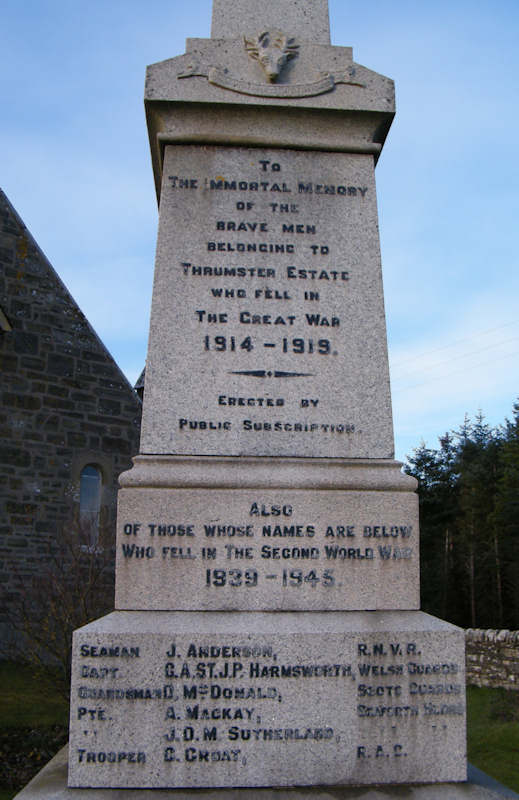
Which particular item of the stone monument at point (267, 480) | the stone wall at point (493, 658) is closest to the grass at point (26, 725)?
the stone monument at point (267, 480)

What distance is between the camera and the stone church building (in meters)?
13.4

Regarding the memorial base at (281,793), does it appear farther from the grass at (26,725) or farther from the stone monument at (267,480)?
the grass at (26,725)

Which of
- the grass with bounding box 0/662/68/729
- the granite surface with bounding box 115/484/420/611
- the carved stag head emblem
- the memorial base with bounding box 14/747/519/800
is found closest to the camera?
the memorial base with bounding box 14/747/519/800

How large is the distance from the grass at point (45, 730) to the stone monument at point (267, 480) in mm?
4894

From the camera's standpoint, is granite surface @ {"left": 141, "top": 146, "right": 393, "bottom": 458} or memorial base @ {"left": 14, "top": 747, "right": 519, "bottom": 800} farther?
granite surface @ {"left": 141, "top": 146, "right": 393, "bottom": 458}

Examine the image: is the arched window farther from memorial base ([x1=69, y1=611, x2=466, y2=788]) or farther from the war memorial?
memorial base ([x1=69, y1=611, x2=466, y2=788])

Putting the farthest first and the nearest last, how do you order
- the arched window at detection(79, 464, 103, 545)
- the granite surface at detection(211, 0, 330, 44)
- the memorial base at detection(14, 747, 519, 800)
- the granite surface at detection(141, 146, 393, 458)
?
the arched window at detection(79, 464, 103, 545) → the granite surface at detection(211, 0, 330, 44) → the granite surface at detection(141, 146, 393, 458) → the memorial base at detection(14, 747, 519, 800)

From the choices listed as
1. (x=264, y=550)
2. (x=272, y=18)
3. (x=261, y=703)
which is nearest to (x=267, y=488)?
(x=264, y=550)

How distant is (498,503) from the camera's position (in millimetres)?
30078

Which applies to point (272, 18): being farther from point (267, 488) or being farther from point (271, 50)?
point (267, 488)

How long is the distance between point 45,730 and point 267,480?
282 inches

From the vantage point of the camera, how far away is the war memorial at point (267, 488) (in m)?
3.04

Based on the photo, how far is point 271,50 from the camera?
162 inches

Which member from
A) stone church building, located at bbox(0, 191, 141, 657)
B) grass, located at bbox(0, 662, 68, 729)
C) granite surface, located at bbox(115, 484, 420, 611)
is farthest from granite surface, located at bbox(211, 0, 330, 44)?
stone church building, located at bbox(0, 191, 141, 657)
